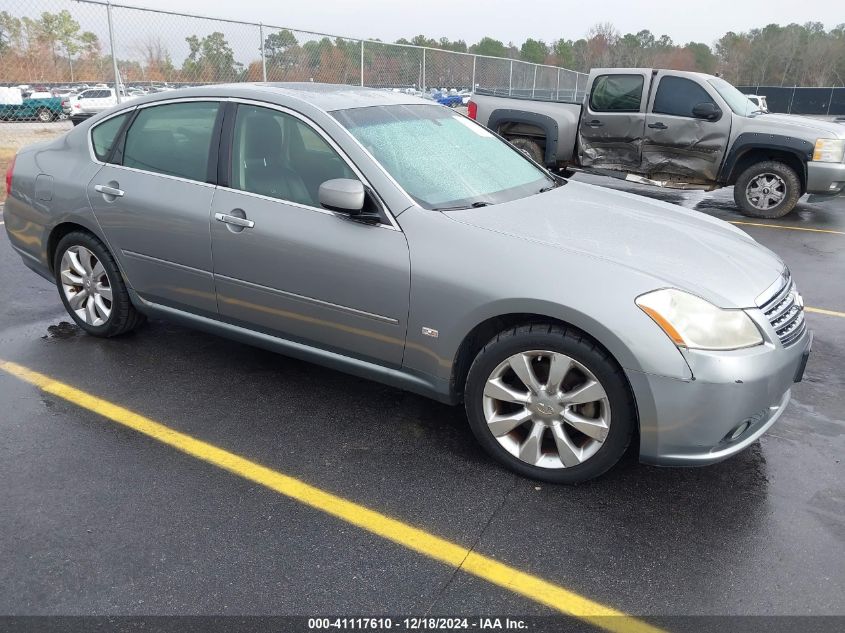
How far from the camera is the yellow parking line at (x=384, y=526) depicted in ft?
7.60

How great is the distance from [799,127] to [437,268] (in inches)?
310

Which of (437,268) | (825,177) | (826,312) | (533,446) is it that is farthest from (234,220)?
(825,177)

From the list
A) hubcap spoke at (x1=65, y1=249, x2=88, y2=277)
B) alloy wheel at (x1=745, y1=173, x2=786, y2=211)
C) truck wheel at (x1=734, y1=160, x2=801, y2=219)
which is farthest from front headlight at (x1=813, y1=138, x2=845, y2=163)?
hubcap spoke at (x1=65, y1=249, x2=88, y2=277)

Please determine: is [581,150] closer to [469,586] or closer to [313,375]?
[313,375]

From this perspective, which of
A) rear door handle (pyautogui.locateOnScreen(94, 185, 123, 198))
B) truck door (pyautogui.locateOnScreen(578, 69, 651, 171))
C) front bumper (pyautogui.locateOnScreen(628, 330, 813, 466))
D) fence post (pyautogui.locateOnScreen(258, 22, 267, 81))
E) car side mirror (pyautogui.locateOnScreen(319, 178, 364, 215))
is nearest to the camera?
front bumper (pyautogui.locateOnScreen(628, 330, 813, 466))

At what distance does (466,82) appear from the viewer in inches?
737

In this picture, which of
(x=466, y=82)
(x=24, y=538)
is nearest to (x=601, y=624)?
(x=24, y=538)

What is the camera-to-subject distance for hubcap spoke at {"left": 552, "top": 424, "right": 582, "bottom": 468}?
293 cm

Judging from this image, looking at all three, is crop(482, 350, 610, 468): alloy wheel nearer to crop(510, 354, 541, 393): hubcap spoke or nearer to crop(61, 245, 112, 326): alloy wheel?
crop(510, 354, 541, 393): hubcap spoke

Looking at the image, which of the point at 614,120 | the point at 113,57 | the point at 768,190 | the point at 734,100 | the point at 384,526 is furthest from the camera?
the point at 113,57

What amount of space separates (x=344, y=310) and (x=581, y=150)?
7652 millimetres

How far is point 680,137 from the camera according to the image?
9352 millimetres

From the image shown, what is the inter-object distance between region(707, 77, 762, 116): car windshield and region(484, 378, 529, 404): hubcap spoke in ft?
25.6

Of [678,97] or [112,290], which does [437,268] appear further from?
[678,97]
